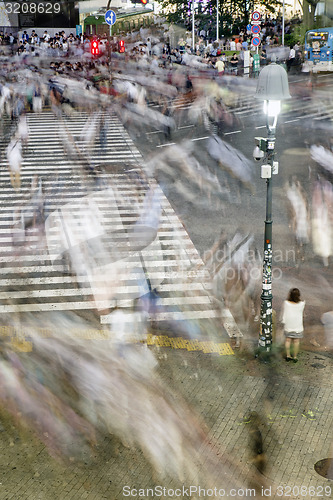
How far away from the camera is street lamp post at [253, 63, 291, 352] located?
1164cm

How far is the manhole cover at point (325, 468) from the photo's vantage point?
907cm

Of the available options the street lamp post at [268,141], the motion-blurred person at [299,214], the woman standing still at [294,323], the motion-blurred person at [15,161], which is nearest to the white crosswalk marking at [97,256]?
the motion-blurred person at [15,161]

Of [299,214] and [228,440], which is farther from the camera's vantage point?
[299,214]

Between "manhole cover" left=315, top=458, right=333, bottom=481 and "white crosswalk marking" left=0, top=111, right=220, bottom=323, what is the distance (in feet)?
16.7

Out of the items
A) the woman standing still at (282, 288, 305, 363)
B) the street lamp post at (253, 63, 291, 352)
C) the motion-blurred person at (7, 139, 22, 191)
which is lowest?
the motion-blurred person at (7, 139, 22, 191)

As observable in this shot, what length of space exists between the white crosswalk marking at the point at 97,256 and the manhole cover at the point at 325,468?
5091 mm

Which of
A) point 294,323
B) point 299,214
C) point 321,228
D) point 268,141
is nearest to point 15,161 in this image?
point 299,214

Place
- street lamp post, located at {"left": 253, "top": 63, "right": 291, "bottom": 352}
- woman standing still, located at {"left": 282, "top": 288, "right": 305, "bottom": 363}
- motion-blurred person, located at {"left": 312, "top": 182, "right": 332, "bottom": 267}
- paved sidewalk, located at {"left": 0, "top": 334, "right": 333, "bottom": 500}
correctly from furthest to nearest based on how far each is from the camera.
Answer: motion-blurred person, located at {"left": 312, "top": 182, "right": 332, "bottom": 267}, woman standing still, located at {"left": 282, "top": 288, "right": 305, "bottom": 363}, street lamp post, located at {"left": 253, "top": 63, "right": 291, "bottom": 352}, paved sidewalk, located at {"left": 0, "top": 334, "right": 333, "bottom": 500}

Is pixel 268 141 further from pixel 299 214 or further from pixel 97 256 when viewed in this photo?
pixel 299 214

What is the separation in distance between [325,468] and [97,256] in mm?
9325

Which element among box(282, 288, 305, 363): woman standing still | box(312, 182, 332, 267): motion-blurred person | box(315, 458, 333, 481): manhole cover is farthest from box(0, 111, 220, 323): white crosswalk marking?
box(315, 458, 333, 481): manhole cover

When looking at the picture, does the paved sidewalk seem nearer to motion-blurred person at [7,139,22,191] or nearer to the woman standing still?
the woman standing still

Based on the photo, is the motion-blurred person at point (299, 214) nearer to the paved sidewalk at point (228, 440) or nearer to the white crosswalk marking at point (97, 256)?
the white crosswalk marking at point (97, 256)

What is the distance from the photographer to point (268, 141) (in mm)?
12188
